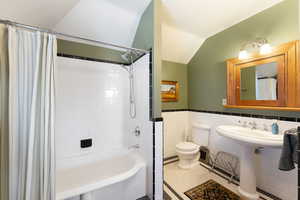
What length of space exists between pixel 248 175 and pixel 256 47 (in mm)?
1621

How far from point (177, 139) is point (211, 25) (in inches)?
86.1

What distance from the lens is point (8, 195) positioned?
33.3 inches

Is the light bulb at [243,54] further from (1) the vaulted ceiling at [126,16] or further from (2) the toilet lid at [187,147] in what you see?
(2) the toilet lid at [187,147]

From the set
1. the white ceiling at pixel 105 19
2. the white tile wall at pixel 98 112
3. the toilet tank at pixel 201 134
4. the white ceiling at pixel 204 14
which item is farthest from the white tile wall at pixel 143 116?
the toilet tank at pixel 201 134

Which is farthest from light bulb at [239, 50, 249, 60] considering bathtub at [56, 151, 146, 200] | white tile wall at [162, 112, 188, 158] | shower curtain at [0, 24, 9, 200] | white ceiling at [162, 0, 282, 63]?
shower curtain at [0, 24, 9, 200]

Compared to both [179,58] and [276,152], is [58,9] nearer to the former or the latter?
[179,58]

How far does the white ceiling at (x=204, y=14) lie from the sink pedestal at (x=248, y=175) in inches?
69.7

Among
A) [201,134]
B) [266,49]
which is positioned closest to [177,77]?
[201,134]

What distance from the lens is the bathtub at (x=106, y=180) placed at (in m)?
1.22

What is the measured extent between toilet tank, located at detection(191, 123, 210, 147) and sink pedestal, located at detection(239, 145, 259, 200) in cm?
79

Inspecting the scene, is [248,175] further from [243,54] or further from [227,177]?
[243,54]

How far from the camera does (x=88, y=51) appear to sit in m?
1.97

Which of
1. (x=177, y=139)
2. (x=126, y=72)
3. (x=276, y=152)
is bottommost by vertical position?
(x=177, y=139)

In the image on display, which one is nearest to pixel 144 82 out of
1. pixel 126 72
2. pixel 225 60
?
pixel 126 72
